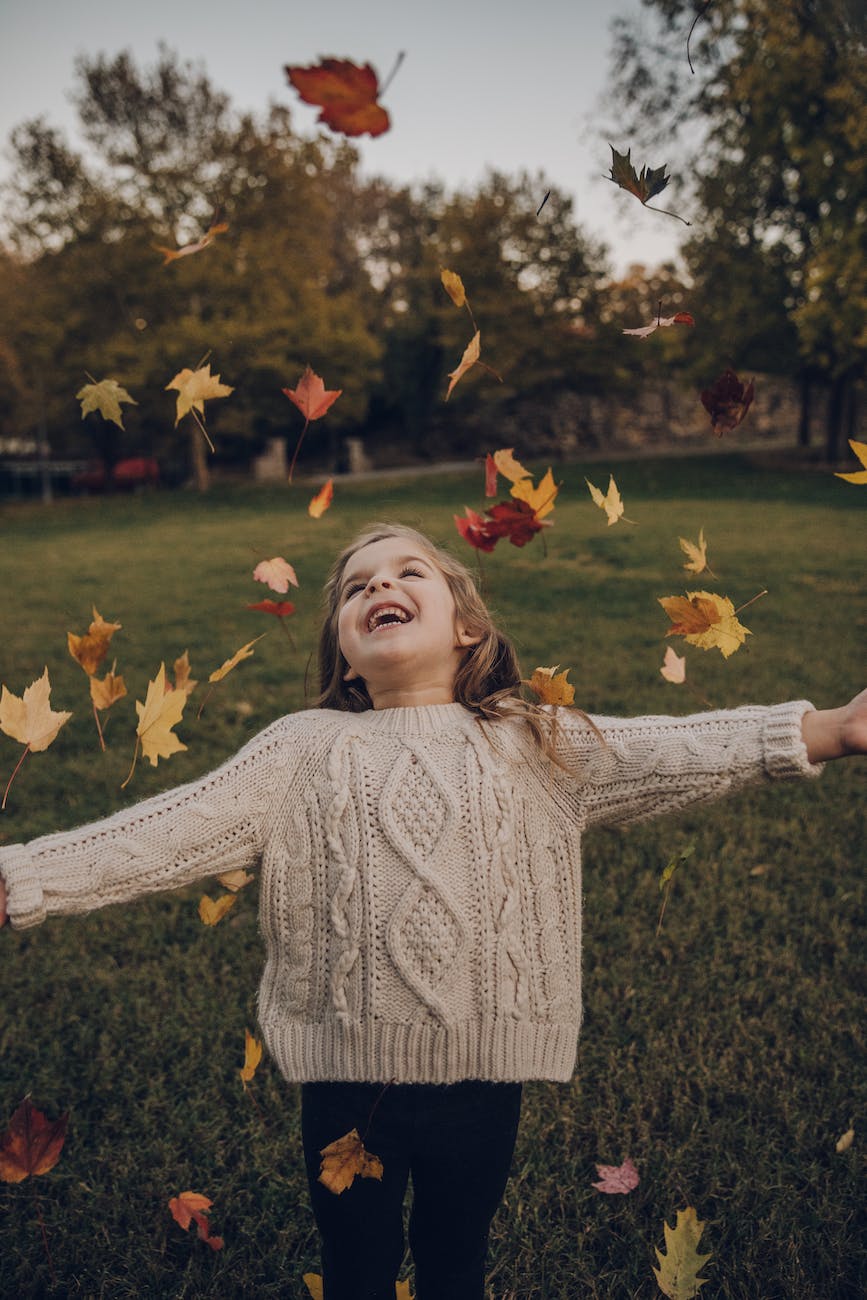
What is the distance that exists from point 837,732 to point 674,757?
0.26 m

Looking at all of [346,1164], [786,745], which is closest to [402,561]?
[786,745]

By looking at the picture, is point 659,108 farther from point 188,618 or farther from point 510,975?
point 510,975

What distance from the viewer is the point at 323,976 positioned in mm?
1582

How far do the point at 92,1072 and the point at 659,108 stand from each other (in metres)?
24.1

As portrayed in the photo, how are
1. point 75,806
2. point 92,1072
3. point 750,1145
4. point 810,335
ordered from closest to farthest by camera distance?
1. point 750,1145
2. point 92,1072
3. point 75,806
4. point 810,335

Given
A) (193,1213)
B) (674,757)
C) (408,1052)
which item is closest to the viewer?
(408,1052)

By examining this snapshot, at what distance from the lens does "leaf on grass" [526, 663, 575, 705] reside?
165 cm

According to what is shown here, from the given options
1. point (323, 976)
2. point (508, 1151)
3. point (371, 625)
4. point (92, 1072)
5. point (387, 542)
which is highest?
point (387, 542)

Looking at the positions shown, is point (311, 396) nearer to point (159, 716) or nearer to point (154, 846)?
point (159, 716)

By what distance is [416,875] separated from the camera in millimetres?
1551

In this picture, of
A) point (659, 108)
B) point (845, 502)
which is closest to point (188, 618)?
point (845, 502)

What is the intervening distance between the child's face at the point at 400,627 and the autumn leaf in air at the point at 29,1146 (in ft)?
3.57

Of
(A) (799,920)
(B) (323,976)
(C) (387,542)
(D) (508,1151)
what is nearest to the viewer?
(B) (323,976)

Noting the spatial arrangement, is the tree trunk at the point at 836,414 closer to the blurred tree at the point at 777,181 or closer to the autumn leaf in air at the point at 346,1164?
the blurred tree at the point at 777,181
